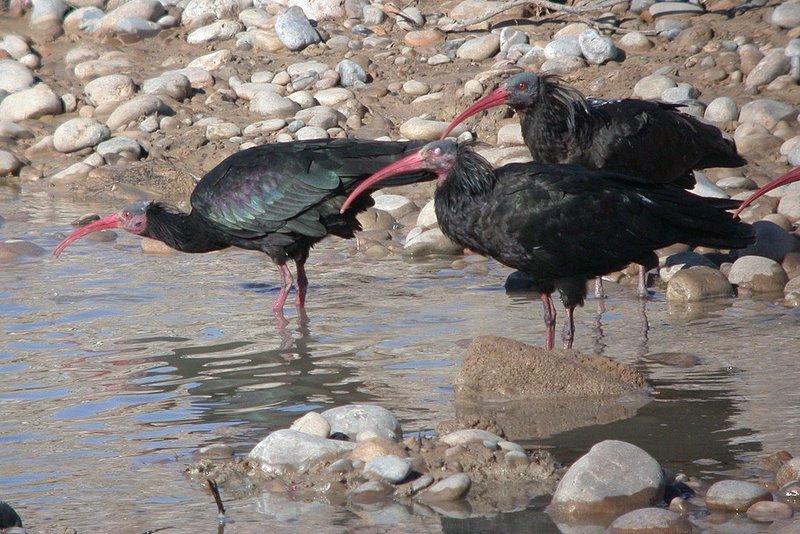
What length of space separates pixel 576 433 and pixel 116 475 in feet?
7.44

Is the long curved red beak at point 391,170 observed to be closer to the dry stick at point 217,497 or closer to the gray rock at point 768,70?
the dry stick at point 217,497

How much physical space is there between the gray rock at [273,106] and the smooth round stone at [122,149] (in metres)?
1.41

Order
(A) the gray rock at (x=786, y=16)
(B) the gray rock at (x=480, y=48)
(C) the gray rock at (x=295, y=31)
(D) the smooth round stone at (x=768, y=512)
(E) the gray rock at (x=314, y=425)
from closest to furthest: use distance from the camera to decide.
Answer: (D) the smooth round stone at (x=768, y=512), (E) the gray rock at (x=314, y=425), (A) the gray rock at (x=786, y=16), (B) the gray rock at (x=480, y=48), (C) the gray rock at (x=295, y=31)

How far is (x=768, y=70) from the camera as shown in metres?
13.3

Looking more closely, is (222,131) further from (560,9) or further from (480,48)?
(560,9)

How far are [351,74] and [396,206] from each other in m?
3.12

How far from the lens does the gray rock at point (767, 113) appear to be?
12.7 meters

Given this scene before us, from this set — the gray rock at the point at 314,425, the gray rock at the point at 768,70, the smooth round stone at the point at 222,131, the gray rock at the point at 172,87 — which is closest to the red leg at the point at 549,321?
the gray rock at the point at 314,425

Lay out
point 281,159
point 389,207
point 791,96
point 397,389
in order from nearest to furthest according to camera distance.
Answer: point 397,389, point 281,159, point 389,207, point 791,96

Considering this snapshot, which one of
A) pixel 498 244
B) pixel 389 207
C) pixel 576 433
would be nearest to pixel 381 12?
pixel 389 207

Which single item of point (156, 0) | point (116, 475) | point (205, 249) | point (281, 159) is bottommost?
point (116, 475)

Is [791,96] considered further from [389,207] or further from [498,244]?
[498,244]

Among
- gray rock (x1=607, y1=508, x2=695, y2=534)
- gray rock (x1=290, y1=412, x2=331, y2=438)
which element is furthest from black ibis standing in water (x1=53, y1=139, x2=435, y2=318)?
gray rock (x1=607, y1=508, x2=695, y2=534)

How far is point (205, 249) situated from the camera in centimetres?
993
